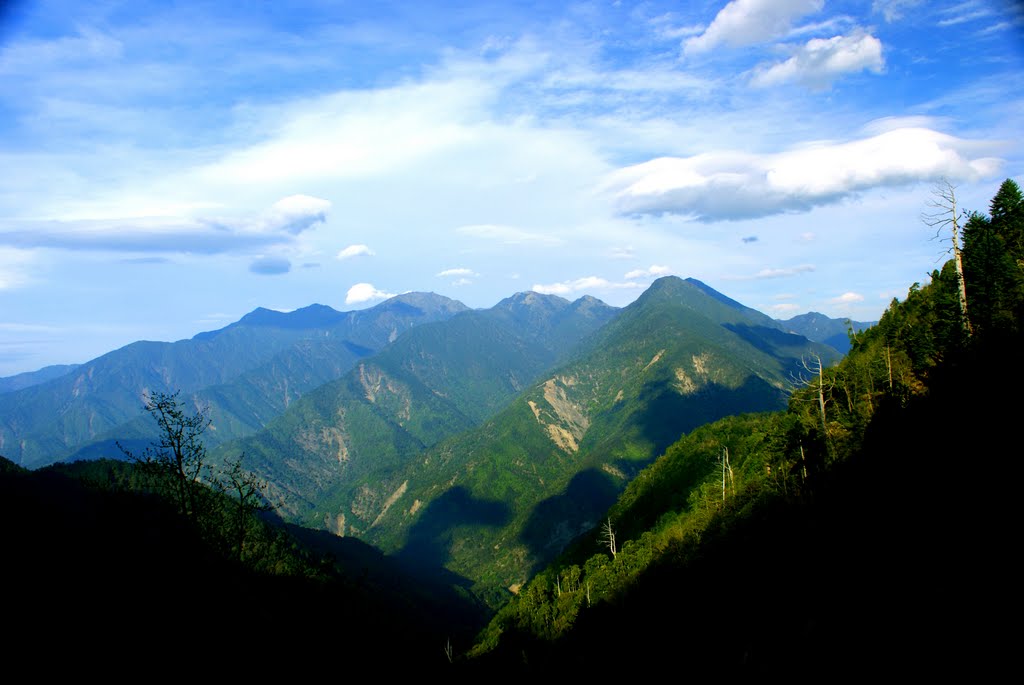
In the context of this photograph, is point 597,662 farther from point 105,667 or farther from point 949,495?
point 105,667

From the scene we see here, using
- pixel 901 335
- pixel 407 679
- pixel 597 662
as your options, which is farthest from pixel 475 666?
pixel 901 335

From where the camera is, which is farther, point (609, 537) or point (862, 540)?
point (609, 537)

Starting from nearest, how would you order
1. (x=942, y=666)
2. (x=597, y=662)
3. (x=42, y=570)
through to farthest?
(x=942, y=666)
(x=42, y=570)
(x=597, y=662)

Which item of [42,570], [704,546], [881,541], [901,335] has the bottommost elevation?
[704,546]

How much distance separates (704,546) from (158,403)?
53.8 m

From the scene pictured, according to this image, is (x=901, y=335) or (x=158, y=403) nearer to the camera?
(x=158, y=403)

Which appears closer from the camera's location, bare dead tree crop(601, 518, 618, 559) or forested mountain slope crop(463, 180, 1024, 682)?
forested mountain slope crop(463, 180, 1024, 682)

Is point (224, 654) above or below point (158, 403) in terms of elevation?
below

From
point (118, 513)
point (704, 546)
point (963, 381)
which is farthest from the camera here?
point (704, 546)

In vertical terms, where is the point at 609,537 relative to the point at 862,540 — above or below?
below

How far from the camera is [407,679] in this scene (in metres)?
Result: 88.8

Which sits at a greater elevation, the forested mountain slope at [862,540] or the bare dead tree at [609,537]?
the forested mountain slope at [862,540]

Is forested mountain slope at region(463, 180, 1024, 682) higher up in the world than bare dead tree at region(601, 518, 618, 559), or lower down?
higher up

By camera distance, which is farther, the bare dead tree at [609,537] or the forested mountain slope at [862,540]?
the bare dead tree at [609,537]
